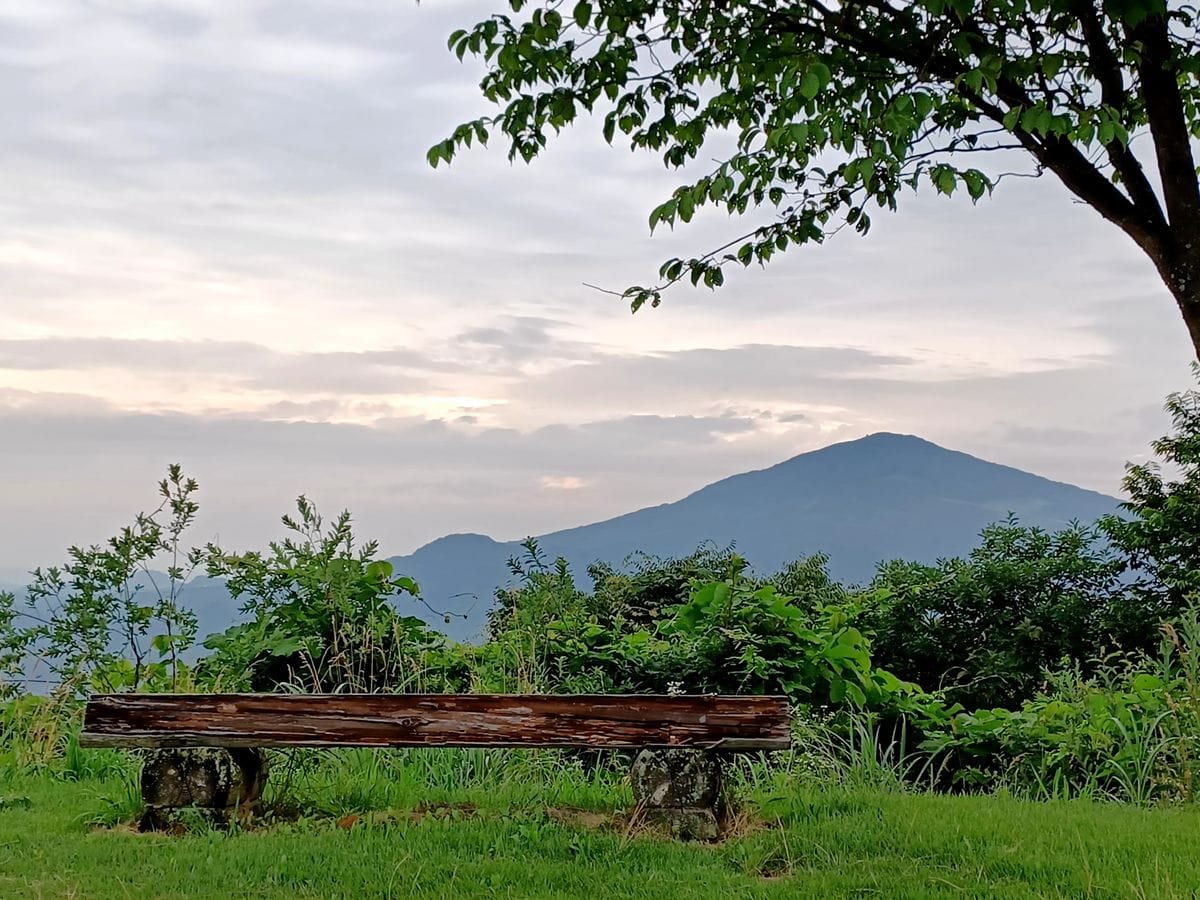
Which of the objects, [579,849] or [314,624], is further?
[314,624]

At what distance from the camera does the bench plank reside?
492cm

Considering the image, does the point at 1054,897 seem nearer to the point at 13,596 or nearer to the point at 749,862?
the point at 749,862

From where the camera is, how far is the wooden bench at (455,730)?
4.93 meters

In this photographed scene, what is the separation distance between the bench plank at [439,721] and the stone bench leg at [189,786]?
16cm

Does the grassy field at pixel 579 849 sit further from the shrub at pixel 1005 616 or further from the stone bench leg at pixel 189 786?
the shrub at pixel 1005 616

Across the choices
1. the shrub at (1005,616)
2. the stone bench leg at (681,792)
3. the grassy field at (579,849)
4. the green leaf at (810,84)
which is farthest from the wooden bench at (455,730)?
the shrub at (1005,616)

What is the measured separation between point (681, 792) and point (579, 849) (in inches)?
23.4

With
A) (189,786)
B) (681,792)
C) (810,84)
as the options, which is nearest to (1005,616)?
(681,792)

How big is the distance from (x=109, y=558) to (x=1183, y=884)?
19.3ft

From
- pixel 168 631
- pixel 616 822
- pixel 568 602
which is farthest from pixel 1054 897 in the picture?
pixel 168 631

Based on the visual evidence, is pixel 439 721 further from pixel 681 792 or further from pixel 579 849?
pixel 681 792

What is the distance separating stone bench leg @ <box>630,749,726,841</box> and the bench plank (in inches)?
5.6

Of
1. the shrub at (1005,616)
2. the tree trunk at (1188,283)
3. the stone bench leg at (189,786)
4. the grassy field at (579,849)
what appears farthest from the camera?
the shrub at (1005,616)

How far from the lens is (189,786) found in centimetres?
522
